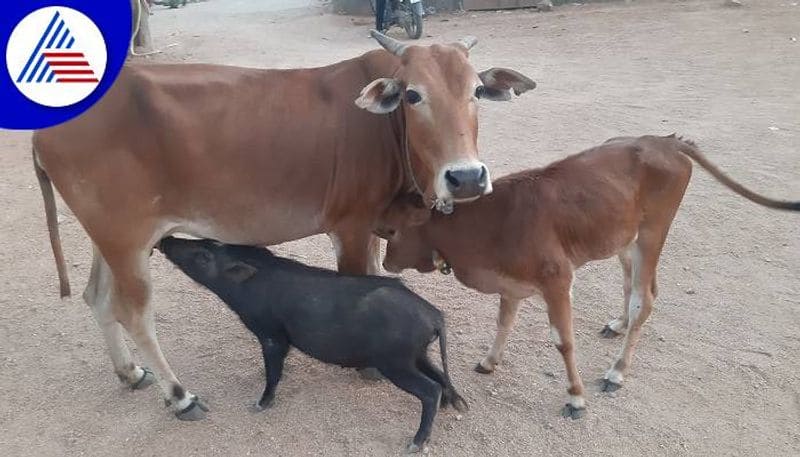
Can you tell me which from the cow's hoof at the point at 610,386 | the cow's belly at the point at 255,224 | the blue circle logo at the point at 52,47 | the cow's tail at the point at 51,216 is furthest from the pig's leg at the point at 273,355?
the blue circle logo at the point at 52,47

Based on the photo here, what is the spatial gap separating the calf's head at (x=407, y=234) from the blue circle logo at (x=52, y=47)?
2.02 meters

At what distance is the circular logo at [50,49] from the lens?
201 inches

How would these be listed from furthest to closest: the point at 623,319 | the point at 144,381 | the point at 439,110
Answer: the point at 623,319, the point at 144,381, the point at 439,110

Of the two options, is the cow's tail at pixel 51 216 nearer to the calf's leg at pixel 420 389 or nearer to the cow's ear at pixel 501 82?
the calf's leg at pixel 420 389

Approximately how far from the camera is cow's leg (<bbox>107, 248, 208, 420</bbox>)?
408cm

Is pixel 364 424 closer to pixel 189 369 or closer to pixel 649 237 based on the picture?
pixel 189 369

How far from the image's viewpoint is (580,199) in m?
4.20

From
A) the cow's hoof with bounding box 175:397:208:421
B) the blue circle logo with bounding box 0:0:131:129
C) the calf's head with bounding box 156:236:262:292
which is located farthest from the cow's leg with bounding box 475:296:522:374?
the blue circle logo with bounding box 0:0:131:129

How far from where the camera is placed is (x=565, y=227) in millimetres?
4164

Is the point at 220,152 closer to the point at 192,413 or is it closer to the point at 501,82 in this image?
the point at 192,413

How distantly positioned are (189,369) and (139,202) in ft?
4.44

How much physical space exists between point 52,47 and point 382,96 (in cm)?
285

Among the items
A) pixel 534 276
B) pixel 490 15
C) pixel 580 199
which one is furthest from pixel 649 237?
pixel 490 15

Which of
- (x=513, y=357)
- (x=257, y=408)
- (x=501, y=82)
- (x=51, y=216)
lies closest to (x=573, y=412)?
(x=513, y=357)
